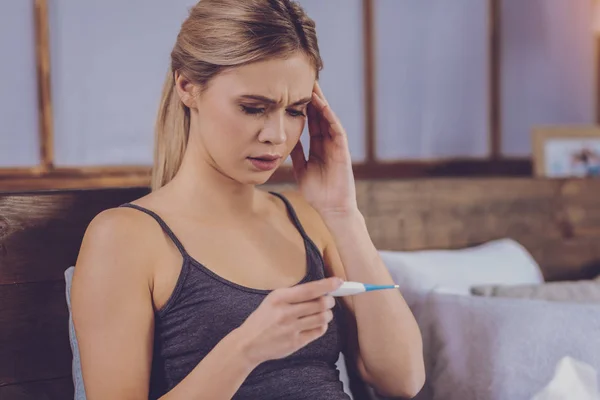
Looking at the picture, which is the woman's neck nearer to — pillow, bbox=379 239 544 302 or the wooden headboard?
the wooden headboard

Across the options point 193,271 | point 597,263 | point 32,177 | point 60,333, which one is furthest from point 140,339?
point 597,263

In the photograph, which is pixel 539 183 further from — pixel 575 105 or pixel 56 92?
pixel 56 92

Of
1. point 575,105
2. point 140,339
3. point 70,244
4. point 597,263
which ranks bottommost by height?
point 597,263

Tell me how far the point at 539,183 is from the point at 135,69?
125 cm

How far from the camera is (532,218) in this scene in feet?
7.36

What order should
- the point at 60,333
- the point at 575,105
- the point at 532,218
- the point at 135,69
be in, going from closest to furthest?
1. the point at 60,333
2. the point at 135,69
3. the point at 532,218
4. the point at 575,105

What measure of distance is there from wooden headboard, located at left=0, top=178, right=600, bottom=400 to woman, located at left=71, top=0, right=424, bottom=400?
0.75 feet

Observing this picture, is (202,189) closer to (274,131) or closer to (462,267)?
(274,131)

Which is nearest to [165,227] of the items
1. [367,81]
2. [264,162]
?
[264,162]

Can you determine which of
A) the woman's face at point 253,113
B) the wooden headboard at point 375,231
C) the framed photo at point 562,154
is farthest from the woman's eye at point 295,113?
the framed photo at point 562,154

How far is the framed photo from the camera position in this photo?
2.48 m

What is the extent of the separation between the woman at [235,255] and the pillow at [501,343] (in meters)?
0.17

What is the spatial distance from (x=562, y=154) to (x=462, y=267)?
861 millimetres

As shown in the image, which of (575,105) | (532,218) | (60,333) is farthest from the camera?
(575,105)
